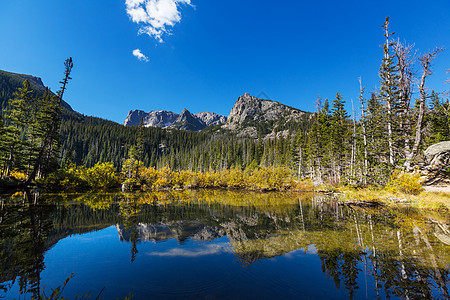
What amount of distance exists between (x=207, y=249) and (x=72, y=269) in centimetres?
436

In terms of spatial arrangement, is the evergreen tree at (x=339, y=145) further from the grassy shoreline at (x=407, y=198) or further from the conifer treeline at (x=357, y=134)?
the grassy shoreline at (x=407, y=198)

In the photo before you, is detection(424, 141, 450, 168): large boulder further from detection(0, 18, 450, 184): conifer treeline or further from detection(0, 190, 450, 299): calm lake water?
detection(0, 190, 450, 299): calm lake water

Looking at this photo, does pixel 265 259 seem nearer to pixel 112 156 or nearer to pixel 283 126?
pixel 112 156

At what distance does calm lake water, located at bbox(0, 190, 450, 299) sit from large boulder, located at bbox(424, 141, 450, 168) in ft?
25.5

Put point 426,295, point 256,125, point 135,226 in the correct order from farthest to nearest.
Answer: point 256,125 < point 135,226 < point 426,295

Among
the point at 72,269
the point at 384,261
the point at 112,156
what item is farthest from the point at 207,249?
the point at 112,156

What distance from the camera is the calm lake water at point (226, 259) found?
446 centimetres

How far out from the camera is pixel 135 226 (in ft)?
33.4

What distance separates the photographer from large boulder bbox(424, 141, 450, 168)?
15.0 meters

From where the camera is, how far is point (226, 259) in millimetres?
6570

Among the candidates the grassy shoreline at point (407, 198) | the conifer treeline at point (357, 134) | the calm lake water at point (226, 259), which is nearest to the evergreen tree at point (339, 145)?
the conifer treeline at point (357, 134)

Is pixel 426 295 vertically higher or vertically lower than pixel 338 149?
lower

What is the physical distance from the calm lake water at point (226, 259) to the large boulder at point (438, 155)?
7.76 metres

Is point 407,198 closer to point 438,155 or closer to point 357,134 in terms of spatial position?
point 438,155
